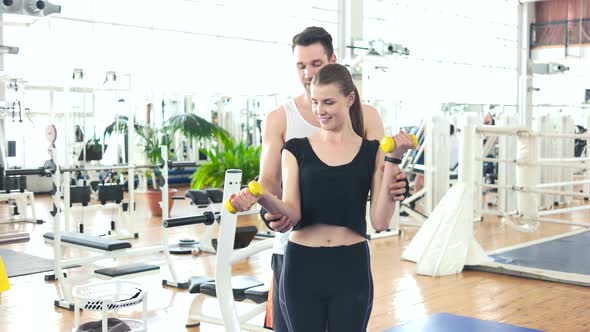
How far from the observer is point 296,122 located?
1837 millimetres

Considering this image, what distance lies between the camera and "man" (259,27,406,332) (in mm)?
1756

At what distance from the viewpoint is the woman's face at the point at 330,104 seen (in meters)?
1.60

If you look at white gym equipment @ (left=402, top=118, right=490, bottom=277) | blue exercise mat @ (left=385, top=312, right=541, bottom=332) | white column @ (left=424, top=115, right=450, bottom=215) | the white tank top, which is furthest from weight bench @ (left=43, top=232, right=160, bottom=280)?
white column @ (left=424, top=115, right=450, bottom=215)

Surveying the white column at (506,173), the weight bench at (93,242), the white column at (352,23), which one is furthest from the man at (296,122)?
the white column at (352,23)

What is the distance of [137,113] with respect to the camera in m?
11.0

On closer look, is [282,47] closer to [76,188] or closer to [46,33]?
[46,33]

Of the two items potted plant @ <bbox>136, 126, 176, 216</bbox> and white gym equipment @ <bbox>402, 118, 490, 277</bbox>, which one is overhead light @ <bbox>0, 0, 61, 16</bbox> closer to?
potted plant @ <bbox>136, 126, 176, 216</bbox>

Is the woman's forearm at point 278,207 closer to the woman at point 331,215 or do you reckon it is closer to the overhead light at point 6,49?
the woman at point 331,215

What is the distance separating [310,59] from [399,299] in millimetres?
2998

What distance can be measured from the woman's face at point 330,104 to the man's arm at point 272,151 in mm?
218

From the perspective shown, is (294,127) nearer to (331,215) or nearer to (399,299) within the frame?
(331,215)

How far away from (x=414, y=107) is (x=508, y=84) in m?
4.05

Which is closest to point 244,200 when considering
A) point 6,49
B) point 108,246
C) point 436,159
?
point 108,246

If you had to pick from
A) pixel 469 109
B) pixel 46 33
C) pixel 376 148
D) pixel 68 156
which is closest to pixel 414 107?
pixel 469 109
